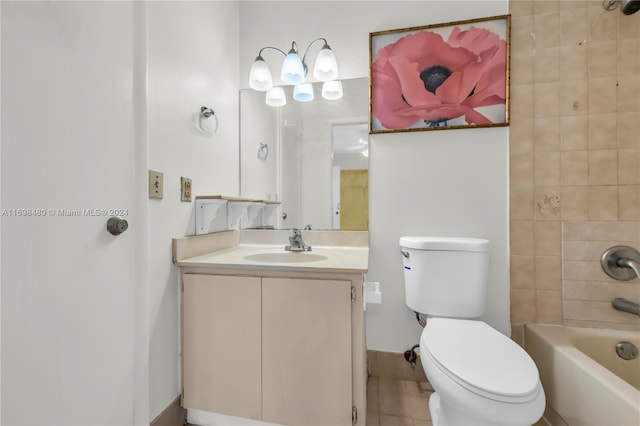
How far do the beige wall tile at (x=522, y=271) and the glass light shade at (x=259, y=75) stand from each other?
5.50 feet

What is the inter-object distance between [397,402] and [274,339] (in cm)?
78

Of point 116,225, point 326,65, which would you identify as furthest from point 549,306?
point 116,225

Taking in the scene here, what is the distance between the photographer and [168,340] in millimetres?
1139

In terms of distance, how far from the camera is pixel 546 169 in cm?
141

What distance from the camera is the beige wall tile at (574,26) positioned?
4.50ft

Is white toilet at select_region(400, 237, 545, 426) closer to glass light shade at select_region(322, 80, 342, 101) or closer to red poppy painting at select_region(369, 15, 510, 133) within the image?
red poppy painting at select_region(369, 15, 510, 133)

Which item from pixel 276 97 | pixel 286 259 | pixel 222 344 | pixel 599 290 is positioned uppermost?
pixel 276 97

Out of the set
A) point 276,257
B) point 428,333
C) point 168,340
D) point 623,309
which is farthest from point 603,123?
point 168,340

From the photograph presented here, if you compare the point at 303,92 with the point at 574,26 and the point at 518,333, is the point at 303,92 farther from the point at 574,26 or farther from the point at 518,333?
the point at 518,333

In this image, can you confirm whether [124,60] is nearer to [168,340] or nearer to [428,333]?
[168,340]

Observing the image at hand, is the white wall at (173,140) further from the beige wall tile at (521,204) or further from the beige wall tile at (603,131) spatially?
the beige wall tile at (603,131)

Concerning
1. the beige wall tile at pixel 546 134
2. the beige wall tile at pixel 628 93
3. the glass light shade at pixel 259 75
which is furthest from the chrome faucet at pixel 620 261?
the glass light shade at pixel 259 75

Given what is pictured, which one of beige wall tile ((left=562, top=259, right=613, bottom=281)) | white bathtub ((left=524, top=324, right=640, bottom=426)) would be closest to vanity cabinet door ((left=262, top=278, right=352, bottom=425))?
white bathtub ((left=524, top=324, right=640, bottom=426))

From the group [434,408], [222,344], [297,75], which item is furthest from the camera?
[297,75]
